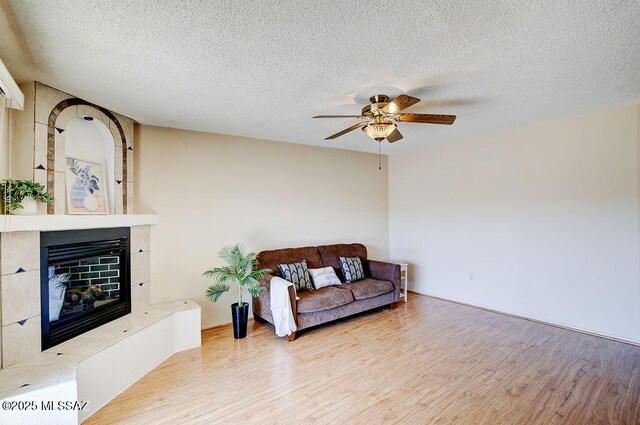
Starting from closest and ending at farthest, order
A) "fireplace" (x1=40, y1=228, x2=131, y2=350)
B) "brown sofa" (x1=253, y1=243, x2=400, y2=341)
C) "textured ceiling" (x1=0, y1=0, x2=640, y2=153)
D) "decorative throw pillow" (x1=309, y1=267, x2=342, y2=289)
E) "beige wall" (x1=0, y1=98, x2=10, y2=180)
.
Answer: "textured ceiling" (x1=0, y1=0, x2=640, y2=153)
"beige wall" (x1=0, y1=98, x2=10, y2=180)
"fireplace" (x1=40, y1=228, x2=131, y2=350)
"brown sofa" (x1=253, y1=243, x2=400, y2=341)
"decorative throw pillow" (x1=309, y1=267, x2=342, y2=289)

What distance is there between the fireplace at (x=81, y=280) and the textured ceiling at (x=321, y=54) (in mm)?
1307

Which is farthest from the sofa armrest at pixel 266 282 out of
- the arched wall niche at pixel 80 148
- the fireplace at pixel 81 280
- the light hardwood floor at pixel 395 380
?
the arched wall niche at pixel 80 148

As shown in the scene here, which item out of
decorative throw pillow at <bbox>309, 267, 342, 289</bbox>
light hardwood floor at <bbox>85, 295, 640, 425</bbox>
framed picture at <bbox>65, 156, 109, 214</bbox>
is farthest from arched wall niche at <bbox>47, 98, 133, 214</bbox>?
decorative throw pillow at <bbox>309, 267, 342, 289</bbox>

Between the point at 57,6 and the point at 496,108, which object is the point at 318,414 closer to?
the point at 57,6

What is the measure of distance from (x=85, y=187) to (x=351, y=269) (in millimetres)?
3367

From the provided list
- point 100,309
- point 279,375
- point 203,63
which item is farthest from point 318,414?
point 203,63

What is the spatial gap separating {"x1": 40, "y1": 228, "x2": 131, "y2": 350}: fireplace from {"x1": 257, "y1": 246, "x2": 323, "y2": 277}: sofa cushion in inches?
61.3

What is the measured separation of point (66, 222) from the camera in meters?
2.47

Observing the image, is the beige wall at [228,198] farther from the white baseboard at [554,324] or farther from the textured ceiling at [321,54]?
the white baseboard at [554,324]

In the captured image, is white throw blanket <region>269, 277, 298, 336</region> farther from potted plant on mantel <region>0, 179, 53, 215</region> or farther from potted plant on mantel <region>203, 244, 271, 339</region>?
potted plant on mantel <region>0, 179, 53, 215</region>

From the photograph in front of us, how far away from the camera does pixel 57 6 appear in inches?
60.3

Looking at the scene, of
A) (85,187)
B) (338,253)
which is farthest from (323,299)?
(85,187)

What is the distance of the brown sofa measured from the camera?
11.7 feet

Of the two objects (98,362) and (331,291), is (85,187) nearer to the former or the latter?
(98,362)
